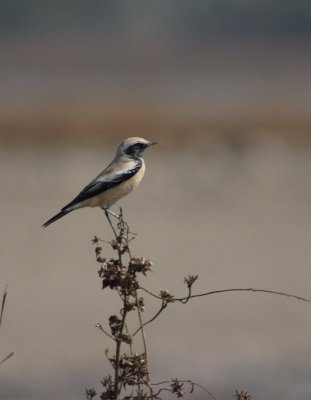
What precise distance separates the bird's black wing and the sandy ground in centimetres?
304

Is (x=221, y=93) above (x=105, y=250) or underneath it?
above

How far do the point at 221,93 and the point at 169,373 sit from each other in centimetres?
3082

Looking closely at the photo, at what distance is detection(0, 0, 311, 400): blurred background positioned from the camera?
44.7 feet

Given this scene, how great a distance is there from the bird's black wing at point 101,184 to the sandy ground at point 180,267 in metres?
3.04

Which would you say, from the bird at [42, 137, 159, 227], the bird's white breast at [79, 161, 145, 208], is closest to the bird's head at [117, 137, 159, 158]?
the bird at [42, 137, 159, 227]

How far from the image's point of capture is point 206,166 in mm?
25281

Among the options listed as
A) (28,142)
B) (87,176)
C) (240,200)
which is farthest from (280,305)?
(28,142)

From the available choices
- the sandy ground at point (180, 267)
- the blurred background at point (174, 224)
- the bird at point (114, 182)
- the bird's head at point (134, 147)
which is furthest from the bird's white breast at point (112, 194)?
the sandy ground at point (180, 267)

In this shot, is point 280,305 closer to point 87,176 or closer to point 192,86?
point 87,176

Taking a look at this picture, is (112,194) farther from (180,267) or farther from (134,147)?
(180,267)

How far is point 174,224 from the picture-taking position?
20.4 m

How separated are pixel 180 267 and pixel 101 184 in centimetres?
851

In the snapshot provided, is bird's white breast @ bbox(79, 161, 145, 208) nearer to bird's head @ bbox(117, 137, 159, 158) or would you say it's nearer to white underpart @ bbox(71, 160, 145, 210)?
white underpart @ bbox(71, 160, 145, 210)

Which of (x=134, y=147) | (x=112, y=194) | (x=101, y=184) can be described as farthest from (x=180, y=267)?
(x=101, y=184)
